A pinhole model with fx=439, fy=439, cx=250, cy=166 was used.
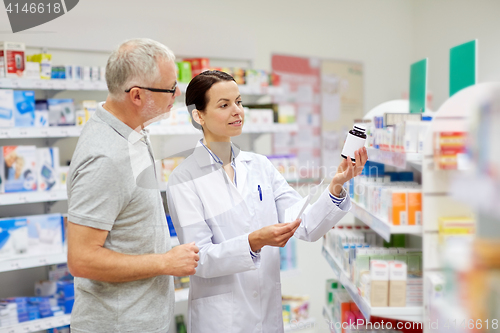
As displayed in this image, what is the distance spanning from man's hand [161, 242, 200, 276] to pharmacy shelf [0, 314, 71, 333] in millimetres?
2099

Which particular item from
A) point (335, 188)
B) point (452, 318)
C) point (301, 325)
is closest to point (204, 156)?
point (335, 188)

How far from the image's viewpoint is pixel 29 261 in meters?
3.07

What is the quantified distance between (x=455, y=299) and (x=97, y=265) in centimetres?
111

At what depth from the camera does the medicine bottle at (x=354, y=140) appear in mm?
1685

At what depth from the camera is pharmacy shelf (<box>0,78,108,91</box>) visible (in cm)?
297

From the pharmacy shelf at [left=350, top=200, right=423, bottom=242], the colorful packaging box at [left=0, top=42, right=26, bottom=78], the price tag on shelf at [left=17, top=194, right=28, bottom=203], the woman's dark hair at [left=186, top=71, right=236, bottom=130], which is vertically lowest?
the pharmacy shelf at [left=350, top=200, right=423, bottom=242]

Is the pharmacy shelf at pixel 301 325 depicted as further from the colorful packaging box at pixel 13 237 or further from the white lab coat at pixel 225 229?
the colorful packaging box at pixel 13 237

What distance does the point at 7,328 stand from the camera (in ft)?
9.91

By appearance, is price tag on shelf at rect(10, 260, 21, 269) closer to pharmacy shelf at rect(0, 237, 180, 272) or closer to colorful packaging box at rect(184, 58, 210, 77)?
pharmacy shelf at rect(0, 237, 180, 272)

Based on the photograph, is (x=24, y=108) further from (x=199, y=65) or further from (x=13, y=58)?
(x=199, y=65)

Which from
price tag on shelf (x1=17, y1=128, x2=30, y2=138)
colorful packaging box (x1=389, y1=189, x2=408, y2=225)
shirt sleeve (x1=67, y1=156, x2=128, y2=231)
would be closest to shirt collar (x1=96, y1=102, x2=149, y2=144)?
shirt sleeve (x1=67, y1=156, x2=128, y2=231)

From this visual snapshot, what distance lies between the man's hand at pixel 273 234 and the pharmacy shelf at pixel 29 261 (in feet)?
6.74

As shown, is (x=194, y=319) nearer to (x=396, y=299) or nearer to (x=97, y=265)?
(x=97, y=265)

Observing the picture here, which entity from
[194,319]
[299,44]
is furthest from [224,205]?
[299,44]
